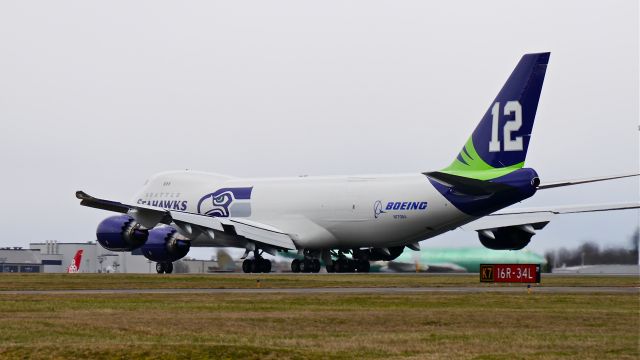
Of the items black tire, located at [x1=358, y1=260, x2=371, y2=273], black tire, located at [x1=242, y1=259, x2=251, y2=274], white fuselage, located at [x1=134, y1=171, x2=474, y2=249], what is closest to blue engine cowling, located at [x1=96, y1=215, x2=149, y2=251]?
white fuselage, located at [x1=134, y1=171, x2=474, y2=249]

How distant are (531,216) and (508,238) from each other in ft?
6.79

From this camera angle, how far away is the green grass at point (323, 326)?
20812 mm

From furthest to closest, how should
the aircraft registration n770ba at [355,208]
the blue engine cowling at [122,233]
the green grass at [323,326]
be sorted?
the blue engine cowling at [122,233], the aircraft registration n770ba at [355,208], the green grass at [323,326]

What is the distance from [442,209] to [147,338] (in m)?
36.1

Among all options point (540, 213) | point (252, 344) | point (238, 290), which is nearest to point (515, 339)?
point (252, 344)

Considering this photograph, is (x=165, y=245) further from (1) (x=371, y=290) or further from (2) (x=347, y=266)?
(1) (x=371, y=290)

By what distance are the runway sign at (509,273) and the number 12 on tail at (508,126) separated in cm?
891

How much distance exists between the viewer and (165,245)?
65562 millimetres

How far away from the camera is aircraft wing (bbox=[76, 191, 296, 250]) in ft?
198

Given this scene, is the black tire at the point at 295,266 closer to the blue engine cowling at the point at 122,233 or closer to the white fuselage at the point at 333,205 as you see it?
the white fuselage at the point at 333,205

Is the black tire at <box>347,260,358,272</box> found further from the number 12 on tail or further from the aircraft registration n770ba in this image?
the number 12 on tail

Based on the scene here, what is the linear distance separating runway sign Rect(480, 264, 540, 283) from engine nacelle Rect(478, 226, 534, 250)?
56.5 ft

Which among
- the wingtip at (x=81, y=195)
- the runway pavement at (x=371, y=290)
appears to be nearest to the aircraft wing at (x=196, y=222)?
the wingtip at (x=81, y=195)

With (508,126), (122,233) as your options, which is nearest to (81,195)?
(122,233)
